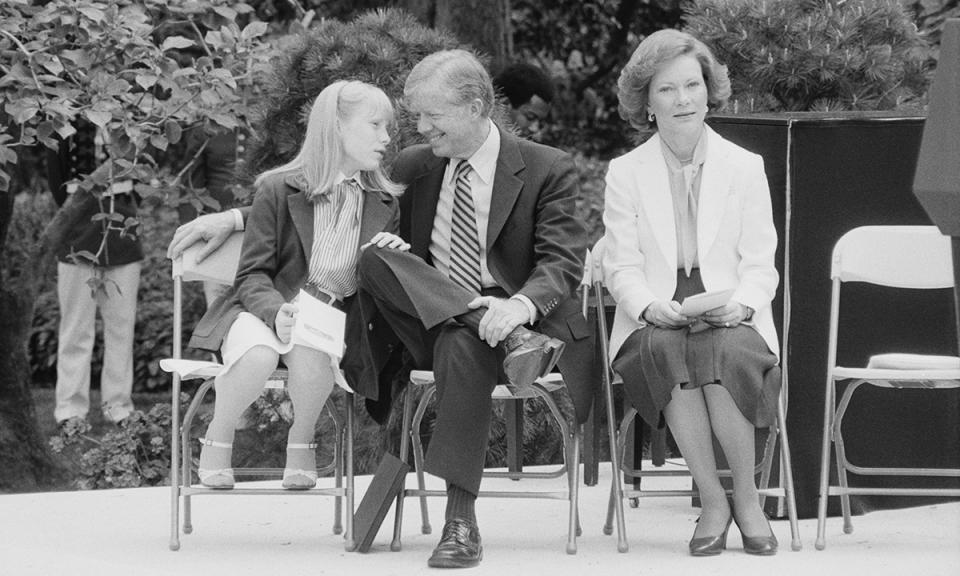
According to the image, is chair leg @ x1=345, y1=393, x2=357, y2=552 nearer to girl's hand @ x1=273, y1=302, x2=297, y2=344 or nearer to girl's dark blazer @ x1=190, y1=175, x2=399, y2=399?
girl's dark blazer @ x1=190, y1=175, x2=399, y2=399

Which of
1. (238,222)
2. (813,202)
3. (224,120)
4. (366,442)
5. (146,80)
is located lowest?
(366,442)

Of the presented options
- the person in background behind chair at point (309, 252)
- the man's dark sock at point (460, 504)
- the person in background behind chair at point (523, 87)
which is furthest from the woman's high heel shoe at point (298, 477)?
the person in background behind chair at point (523, 87)

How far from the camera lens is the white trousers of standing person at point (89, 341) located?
25.6ft

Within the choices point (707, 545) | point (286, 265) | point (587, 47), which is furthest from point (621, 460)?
point (587, 47)

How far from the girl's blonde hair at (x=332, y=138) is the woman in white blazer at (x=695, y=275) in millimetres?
724

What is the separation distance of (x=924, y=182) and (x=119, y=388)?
21.5 ft

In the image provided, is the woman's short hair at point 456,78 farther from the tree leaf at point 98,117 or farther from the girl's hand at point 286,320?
the tree leaf at point 98,117

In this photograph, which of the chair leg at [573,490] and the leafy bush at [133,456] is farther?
the leafy bush at [133,456]

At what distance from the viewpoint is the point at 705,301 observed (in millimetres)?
3986

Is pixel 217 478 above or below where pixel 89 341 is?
below

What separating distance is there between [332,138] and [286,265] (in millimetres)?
408

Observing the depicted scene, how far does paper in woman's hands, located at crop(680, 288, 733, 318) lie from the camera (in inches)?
157

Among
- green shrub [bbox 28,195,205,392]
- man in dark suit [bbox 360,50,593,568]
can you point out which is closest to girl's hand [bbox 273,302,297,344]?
man in dark suit [bbox 360,50,593,568]

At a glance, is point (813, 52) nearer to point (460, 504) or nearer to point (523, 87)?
point (460, 504)
